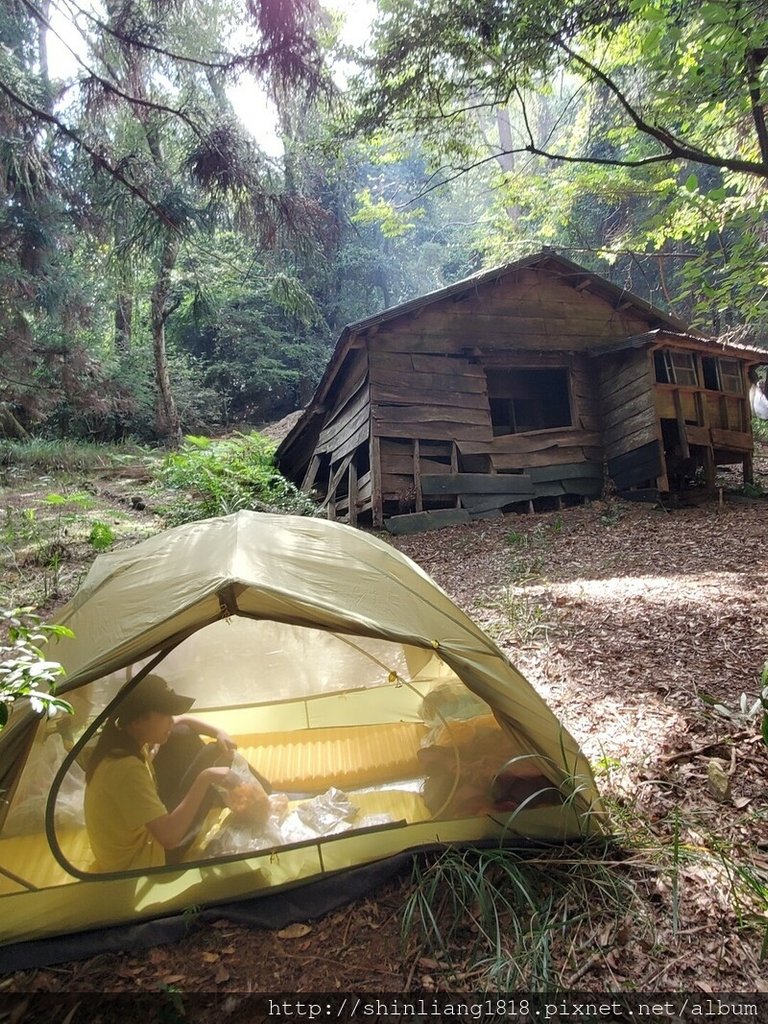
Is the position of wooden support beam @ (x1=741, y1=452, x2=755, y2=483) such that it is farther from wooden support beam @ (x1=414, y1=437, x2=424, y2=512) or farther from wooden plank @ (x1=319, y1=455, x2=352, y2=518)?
wooden plank @ (x1=319, y1=455, x2=352, y2=518)

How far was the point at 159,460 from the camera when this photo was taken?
12391 mm

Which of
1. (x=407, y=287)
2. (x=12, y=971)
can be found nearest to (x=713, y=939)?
(x=12, y=971)

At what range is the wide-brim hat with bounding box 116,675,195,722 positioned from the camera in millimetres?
2412

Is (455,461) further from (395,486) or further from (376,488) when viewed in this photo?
(376,488)

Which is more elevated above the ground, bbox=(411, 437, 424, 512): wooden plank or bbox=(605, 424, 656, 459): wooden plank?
bbox=(605, 424, 656, 459): wooden plank

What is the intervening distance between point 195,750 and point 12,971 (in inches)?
38.1

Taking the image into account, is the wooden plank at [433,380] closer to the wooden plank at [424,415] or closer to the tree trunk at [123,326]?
the wooden plank at [424,415]

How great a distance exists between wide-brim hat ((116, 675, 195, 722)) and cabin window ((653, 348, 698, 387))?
30.3 ft

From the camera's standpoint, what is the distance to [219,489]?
9.91 meters

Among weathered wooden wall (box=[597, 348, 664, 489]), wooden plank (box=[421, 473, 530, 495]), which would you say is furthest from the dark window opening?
wooden plank (box=[421, 473, 530, 495])

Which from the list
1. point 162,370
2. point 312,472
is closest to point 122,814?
point 312,472

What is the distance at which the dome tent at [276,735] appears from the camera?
2.21 meters

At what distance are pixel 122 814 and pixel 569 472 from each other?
914cm

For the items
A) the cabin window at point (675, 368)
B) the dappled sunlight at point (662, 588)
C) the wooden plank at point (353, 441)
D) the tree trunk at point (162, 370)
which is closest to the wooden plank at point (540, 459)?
the cabin window at point (675, 368)
